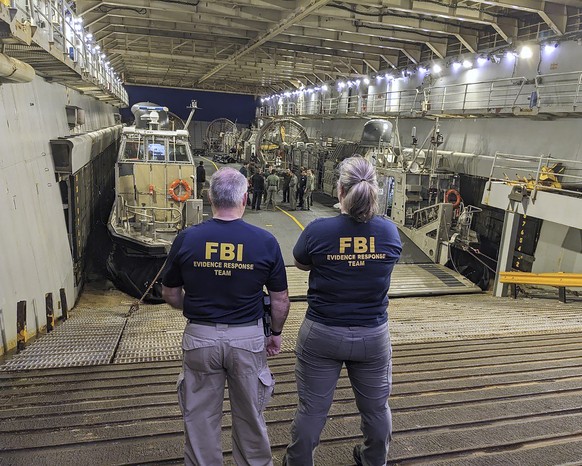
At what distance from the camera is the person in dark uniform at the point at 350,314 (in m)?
2.37

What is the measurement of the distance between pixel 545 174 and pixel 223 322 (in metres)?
10.8

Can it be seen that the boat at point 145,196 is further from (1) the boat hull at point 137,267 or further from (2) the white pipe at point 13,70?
(2) the white pipe at point 13,70

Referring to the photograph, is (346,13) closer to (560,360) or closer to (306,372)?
(560,360)

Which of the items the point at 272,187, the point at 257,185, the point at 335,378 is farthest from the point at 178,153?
the point at 335,378

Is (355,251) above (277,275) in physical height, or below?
above

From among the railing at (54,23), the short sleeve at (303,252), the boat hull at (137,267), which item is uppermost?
the railing at (54,23)

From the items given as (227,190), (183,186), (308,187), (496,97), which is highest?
(496,97)

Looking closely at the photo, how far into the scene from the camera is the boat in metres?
10.0

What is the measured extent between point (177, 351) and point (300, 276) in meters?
6.23

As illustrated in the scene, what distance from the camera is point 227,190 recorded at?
7.67ft

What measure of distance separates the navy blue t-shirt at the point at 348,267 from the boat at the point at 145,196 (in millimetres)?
7926

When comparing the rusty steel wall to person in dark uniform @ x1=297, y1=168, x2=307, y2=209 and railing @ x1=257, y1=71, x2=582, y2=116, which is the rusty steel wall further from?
railing @ x1=257, y1=71, x2=582, y2=116

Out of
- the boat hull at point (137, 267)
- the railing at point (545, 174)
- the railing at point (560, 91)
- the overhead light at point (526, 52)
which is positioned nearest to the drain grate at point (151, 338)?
the boat hull at point (137, 267)

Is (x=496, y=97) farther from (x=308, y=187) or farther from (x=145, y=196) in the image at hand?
(x=145, y=196)
